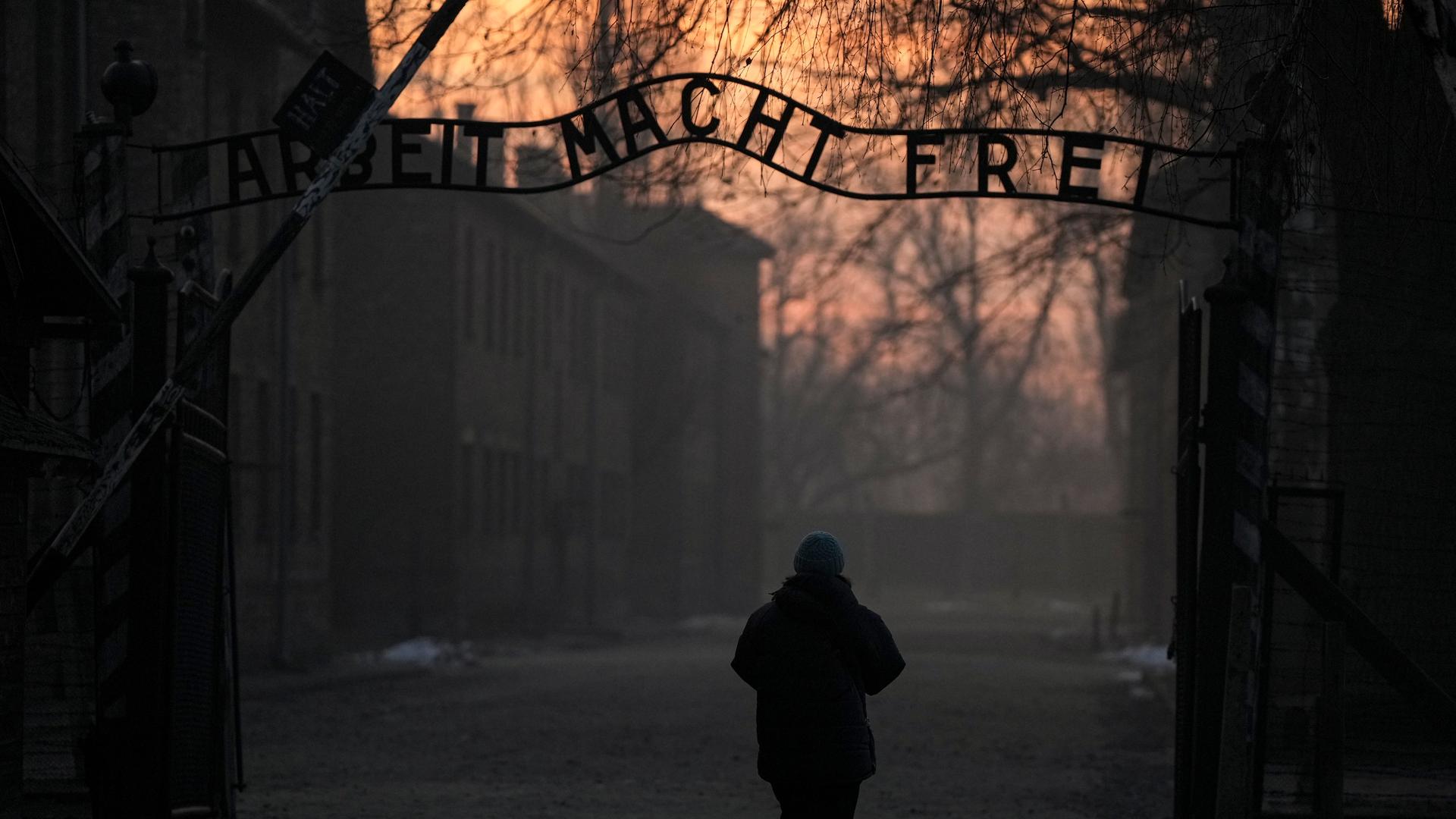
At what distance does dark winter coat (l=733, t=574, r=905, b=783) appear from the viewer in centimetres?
828

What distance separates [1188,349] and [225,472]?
15.5 feet

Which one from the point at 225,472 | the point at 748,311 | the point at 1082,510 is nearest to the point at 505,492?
the point at 748,311

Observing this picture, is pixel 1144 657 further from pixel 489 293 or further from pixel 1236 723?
pixel 1236 723

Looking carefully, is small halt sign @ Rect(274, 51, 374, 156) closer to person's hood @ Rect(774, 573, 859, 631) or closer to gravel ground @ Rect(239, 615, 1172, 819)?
person's hood @ Rect(774, 573, 859, 631)

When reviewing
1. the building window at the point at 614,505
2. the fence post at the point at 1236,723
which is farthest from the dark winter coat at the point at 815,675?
the building window at the point at 614,505

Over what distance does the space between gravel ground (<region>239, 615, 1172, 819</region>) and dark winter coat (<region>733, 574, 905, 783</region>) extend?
17.1ft

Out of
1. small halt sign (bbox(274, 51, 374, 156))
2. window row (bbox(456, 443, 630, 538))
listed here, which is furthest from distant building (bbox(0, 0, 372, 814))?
window row (bbox(456, 443, 630, 538))

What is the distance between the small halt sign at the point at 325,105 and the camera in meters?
10.1

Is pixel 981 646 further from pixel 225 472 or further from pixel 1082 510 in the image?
pixel 1082 510

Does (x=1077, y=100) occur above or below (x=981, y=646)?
above

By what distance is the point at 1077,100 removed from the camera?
58.2ft

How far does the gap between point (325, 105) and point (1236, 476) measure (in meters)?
4.58

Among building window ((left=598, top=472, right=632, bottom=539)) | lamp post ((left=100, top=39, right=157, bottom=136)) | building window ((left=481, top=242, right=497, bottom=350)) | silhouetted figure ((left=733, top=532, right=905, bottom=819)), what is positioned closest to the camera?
silhouetted figure ((left=733, top=532, right=905, bottom=819))

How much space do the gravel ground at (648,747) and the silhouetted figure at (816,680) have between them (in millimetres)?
5214
